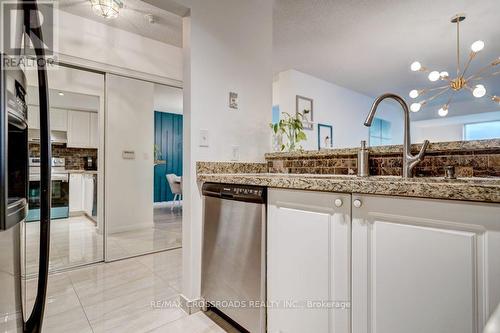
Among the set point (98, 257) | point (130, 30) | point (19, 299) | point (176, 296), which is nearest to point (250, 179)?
point (19, 299)

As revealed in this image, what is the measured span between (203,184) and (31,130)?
1669 mm

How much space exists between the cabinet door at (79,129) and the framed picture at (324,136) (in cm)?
361

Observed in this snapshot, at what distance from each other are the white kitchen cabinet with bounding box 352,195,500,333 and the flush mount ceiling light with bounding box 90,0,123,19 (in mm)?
2683

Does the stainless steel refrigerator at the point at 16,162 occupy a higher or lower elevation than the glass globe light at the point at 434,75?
lower

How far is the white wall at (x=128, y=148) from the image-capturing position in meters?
2.97

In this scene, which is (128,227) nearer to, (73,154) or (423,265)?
(73,154)

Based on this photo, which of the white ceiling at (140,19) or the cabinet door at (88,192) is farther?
the cabinet door at (88,192)

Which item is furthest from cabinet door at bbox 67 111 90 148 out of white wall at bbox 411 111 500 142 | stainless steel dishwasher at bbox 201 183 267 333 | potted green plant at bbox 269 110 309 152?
white wall at bbox 411 111 500 142

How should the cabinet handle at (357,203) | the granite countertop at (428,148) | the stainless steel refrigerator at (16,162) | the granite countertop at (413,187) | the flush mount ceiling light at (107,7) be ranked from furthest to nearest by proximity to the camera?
the flush mount ceiling light at (107,7), the granite countertop at (428,148), the cabinet handle at (357,203), the granite countertop at (413,187), the stainless steel refrigerator at (16,162)

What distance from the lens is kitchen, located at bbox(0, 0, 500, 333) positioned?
0.85 m

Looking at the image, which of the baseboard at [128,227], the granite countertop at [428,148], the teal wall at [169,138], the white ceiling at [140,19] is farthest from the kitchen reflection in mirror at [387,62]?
the teal wall at [169,138]

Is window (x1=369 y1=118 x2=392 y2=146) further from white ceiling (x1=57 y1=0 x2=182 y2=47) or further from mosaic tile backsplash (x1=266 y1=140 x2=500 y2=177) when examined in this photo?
white ceiling (x1=57 y1=0 x2=182 y2=47)

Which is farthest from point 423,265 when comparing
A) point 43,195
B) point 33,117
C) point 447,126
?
point 447,126

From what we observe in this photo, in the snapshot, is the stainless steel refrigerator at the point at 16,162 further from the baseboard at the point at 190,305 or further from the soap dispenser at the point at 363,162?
the soap dispenser at the point at 363,162
